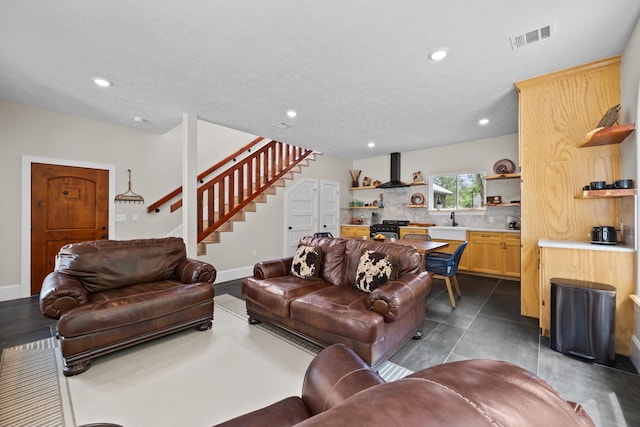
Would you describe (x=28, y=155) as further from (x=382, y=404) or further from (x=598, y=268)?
(x=598, y=268)

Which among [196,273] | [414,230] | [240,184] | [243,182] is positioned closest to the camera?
[196,273]

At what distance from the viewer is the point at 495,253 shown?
486 cm

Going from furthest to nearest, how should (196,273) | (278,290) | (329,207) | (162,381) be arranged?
(329,207) → (196,273) → (278,290) → (162,381)

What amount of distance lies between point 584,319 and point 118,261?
174 inches

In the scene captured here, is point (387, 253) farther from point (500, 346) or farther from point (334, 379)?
point (334, 379)

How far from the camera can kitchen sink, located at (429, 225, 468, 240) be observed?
5223 mm

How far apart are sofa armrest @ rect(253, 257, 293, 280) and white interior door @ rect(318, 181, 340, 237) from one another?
3484mm

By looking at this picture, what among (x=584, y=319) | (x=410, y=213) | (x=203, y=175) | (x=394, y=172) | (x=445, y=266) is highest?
(x=394, y=172)

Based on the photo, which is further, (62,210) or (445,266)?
(62,210)

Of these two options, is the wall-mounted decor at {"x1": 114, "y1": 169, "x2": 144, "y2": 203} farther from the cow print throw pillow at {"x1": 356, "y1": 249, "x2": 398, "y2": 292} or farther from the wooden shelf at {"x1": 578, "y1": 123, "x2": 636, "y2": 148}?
the wooden shelf at {"x1": 578, "y1": 123, "x2": 636, "y2": 148}

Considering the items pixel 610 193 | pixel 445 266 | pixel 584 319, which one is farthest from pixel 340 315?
pixel 610 193

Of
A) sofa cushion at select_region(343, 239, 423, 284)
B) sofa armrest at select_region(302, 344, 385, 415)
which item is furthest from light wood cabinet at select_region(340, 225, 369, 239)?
sofa armrest at select_region(302, 344, 385, 415)

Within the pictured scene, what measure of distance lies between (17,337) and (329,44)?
13.5ft

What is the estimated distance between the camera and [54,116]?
13.3 ft
